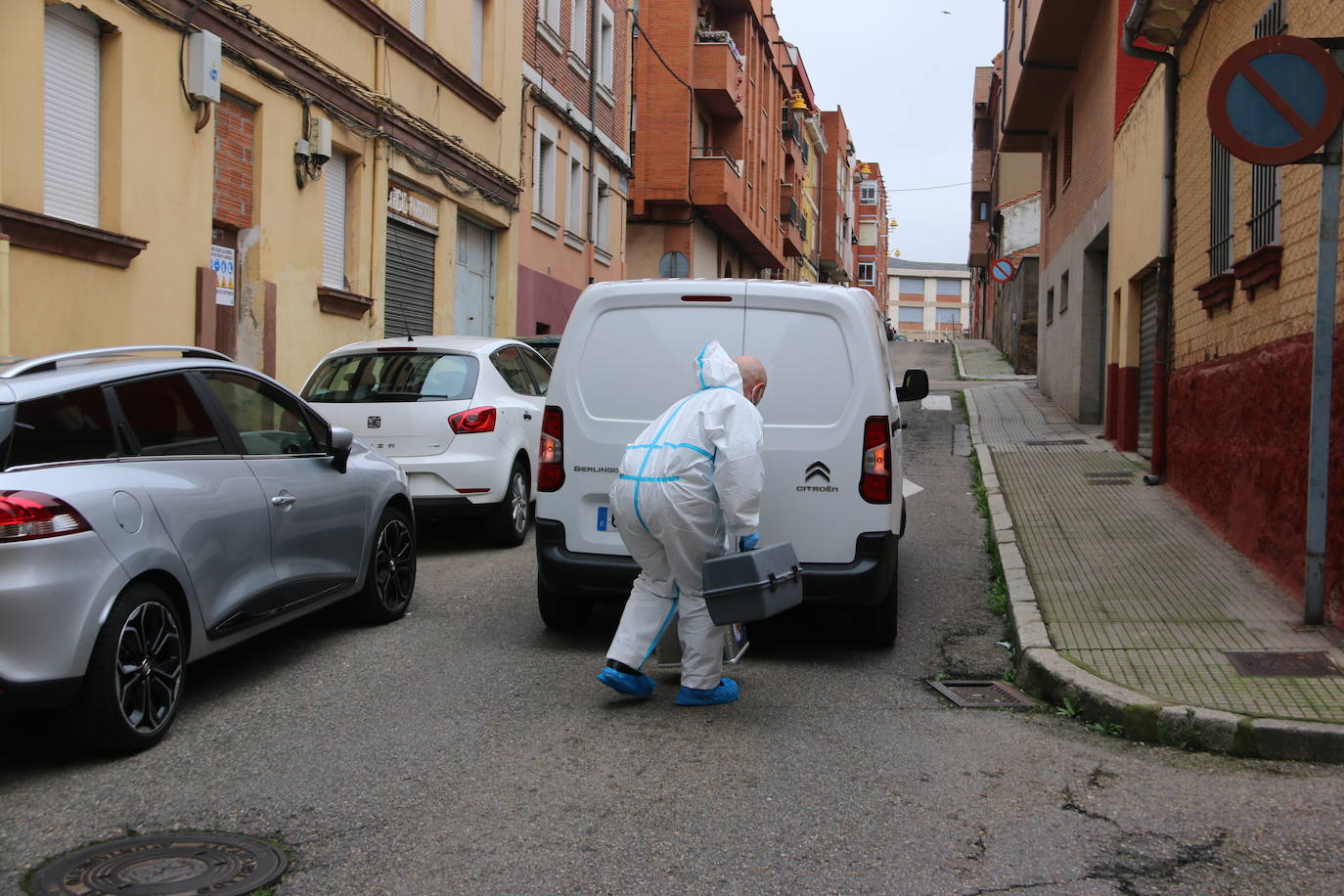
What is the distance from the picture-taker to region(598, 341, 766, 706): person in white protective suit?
5406 millimetres

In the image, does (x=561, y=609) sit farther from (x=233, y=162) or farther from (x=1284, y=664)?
(x=233, y=162)

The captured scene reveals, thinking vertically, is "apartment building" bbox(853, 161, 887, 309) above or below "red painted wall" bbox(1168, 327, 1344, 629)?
above

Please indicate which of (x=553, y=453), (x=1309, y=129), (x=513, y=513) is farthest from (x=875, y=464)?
(x=513, y=513)

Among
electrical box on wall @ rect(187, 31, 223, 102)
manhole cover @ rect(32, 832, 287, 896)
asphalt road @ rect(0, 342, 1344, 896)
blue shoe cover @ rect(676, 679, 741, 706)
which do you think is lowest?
manhole cover @ rect(32, 832, 287, 896)

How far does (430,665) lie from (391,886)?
2.81m

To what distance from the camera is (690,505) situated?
5.44 meters

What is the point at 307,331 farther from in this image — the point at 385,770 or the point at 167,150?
the point at 385,770

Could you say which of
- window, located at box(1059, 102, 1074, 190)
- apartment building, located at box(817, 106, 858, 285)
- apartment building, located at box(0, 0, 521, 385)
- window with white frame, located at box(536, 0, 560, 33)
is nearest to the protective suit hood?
apartment building, located at box(0, 0, 521, 385)

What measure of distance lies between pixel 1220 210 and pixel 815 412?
17.1ft

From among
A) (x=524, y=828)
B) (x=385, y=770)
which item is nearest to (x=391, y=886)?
(x=524, y=828)

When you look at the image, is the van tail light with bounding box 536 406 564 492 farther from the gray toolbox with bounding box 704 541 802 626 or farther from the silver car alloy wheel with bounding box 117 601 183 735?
the silver car alloy wheel with bounding box 117 601 183 735

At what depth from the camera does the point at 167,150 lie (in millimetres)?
11633

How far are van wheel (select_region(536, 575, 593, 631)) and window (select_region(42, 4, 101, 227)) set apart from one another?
581 centimetres

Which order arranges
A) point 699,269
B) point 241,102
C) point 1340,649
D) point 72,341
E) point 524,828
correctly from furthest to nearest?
point 699,269
point 241,102
point 72,341
point 1340,649
point 524,828
